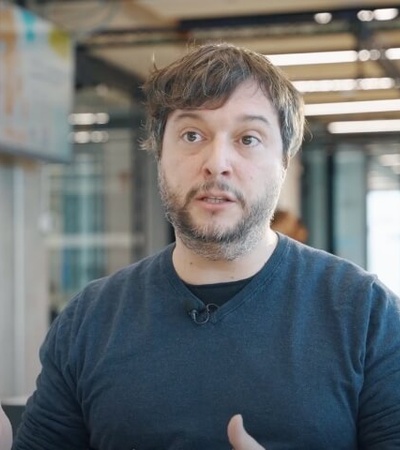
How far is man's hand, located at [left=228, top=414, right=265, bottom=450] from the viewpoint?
1.20 meters

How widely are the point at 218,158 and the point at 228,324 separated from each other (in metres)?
0.23

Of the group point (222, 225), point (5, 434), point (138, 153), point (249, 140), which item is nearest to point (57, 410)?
point (5, 434)

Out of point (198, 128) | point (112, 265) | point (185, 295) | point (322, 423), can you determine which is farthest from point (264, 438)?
point (112, 265)

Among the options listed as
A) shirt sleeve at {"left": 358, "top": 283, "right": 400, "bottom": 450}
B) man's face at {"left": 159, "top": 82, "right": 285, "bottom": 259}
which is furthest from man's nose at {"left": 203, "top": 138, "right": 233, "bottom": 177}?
shirt sleeve at {"left": 358, "top": 283, "right": 400, "bottom": 450}

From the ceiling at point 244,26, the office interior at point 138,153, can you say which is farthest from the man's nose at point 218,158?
the ceiling at point 244,26

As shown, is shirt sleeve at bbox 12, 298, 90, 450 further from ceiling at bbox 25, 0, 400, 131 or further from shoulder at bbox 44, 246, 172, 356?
ceiling at bbox 25, 0, 400, 131

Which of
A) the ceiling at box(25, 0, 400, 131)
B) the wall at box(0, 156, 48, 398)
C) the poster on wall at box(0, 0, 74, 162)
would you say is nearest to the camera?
the poster on wall at box(0, 0, 74, 162)

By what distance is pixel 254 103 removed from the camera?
1360mm

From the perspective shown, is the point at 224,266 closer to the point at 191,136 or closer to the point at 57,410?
the point at 191,136

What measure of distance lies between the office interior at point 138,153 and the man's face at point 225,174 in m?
3.09

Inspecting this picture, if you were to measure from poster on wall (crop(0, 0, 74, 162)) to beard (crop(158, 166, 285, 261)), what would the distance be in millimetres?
3453

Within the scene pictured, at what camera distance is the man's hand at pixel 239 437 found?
1.20m

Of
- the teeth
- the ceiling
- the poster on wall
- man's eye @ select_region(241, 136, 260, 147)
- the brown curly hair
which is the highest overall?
the ceiling

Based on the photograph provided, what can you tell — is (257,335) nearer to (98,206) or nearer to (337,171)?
(98,206)
